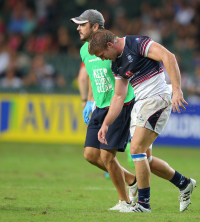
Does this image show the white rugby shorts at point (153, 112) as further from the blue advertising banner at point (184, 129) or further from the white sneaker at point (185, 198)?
the blue advertising banner at point (184, 129)

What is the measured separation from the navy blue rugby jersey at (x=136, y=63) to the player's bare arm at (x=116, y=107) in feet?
0.50

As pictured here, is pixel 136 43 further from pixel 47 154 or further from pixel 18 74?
pixel 18 74

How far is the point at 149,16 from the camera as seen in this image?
59.2ft

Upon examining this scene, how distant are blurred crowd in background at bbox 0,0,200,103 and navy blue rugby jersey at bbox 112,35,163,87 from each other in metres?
9.40

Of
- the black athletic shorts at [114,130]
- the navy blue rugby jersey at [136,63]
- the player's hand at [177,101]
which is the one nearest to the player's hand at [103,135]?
the black athletic shorts at [114,130]

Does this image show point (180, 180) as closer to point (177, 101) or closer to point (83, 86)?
point (177, 101)

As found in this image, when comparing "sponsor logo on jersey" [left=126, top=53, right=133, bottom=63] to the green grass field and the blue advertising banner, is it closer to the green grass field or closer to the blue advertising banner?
the green grass field

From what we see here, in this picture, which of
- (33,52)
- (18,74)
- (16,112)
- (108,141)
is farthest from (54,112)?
(108,141)

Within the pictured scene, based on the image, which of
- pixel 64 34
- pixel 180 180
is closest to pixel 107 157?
pixel 180 180

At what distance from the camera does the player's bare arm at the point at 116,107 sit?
18.3 ft

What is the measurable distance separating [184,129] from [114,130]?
843 centimetres

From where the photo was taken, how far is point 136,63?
5.32 metres

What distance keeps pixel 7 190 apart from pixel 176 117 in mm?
7846

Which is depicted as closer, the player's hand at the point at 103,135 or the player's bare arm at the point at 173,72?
the player's bare arm at the point at 173,72
